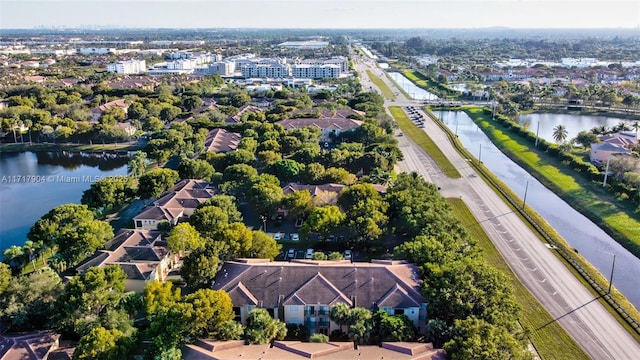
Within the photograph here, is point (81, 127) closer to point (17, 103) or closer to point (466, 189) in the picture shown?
point (17, 103)

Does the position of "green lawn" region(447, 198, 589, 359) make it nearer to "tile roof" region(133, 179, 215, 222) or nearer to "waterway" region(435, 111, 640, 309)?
"waterway" region(435, 111, 640, 309)

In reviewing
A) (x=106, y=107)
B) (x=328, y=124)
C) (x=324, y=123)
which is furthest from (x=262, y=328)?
(x=106, y=107)

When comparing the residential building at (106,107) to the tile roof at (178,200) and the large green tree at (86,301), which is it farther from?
the large green tree at (86,301)

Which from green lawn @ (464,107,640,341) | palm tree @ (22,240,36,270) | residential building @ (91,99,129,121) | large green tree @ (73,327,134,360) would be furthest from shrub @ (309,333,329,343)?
residential building @ (91,99,129,121)

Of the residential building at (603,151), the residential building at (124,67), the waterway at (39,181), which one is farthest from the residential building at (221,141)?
the residential building at (124,67)

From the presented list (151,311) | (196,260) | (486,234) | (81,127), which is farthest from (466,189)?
(81,127)

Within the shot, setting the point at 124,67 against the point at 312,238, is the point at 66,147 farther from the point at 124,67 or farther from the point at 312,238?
the point at 124,67

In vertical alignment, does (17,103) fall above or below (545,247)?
above
